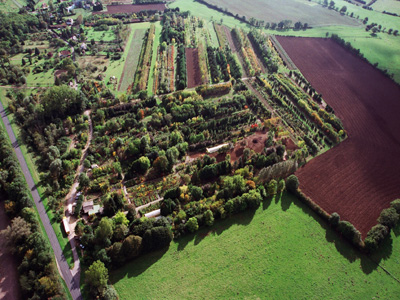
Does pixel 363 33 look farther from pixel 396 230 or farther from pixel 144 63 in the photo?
pixel 396 230

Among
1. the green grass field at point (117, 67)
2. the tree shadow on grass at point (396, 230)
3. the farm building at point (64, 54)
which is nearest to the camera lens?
the tree shadow on grass at point (396, 230)

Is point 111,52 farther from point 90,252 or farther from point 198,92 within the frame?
point 90,252

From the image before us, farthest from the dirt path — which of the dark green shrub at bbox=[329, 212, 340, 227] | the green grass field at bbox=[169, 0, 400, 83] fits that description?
the green grass field at bbox=[169, 0, 400, 83]

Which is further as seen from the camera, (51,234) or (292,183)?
(292,183)

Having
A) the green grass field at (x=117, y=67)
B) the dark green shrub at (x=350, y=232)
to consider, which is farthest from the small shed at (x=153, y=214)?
the green grass field at (x=117, y=67)

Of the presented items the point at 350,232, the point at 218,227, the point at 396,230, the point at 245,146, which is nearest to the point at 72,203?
the point at 218,227

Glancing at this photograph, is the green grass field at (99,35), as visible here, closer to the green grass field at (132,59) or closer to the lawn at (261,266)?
the green grass field at (132,59)
